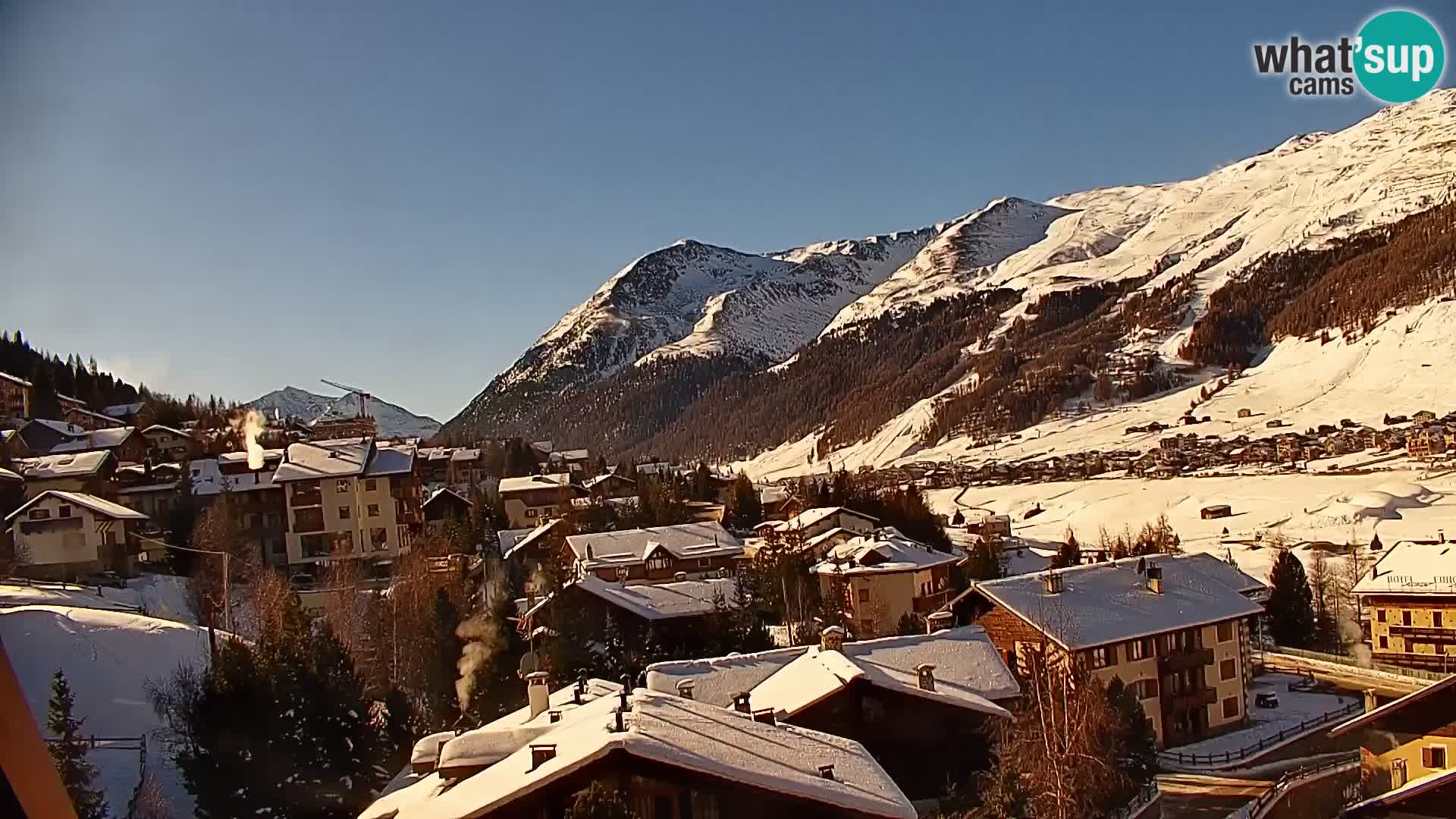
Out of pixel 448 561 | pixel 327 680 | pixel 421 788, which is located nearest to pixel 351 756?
pixel 327 680

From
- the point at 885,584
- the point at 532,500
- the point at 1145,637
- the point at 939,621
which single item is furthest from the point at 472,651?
the point at 532,500

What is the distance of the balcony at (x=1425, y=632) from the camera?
19.7 meters

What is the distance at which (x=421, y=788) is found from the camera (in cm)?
871

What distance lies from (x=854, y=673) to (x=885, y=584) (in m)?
11.6

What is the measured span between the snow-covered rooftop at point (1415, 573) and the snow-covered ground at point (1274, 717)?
9.68ft

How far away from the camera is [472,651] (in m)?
14.7

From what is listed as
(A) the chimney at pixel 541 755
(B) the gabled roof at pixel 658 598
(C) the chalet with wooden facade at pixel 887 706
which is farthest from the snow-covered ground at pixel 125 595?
(A) the chimney at pixel 541 755

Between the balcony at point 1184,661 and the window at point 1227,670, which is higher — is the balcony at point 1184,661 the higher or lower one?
the higher one

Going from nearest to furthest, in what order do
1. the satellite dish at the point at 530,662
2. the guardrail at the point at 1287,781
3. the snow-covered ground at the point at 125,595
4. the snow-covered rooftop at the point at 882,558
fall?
the guardrail at the point at 1287,781 < the snow-covered ground at the point at 125,595 < the satellite dish at the point at 530,662 < the snow-covered rooftop at the point at 882,558

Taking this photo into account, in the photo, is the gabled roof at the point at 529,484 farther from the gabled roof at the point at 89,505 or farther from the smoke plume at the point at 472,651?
the smoke plume at the point at 472,651

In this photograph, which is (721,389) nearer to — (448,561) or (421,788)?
(448,561)

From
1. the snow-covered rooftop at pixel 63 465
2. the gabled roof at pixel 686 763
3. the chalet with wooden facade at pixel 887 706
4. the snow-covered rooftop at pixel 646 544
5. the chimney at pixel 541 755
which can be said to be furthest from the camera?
the snow-covered rooftop at pixel 646 544

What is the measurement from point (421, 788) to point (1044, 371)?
99.7 m

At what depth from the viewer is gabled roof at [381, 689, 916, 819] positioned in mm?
7078
